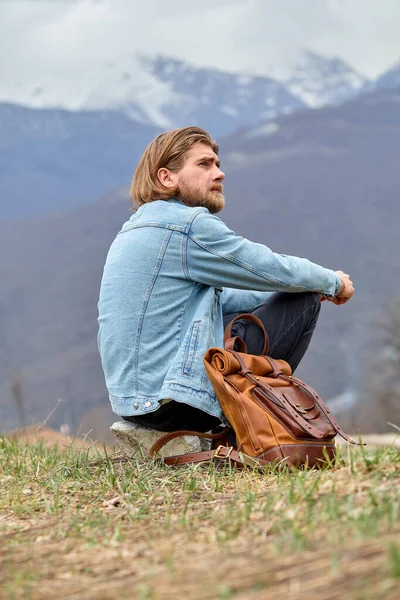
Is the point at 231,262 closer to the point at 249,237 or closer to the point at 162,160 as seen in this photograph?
the point at 162,160

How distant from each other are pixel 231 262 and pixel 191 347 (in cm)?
40

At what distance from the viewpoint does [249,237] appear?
148 metres

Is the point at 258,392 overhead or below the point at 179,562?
overhead

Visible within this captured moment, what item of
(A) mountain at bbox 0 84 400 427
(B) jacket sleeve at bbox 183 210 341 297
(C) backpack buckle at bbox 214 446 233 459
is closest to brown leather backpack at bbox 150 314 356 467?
(C) backpack buckle at bbox 214 446 233 459

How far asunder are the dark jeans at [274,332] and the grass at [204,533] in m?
0.25

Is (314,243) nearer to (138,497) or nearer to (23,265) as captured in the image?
(23,265)

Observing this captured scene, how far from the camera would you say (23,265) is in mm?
173375

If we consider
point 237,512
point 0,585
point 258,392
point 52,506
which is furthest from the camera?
point 258,392

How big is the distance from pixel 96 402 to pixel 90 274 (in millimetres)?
67459

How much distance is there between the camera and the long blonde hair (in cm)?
360

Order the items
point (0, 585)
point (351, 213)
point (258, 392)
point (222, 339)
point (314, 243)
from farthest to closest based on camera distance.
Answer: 1. point (351, 213)
2. point (314, 243)
3. point (222, 339)
4. point (258, 392)
5. point (0, 585)

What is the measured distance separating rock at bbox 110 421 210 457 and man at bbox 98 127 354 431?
0.05 m

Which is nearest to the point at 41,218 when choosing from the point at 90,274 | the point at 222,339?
the point at 90,274

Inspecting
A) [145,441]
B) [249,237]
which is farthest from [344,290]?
[249,237]
